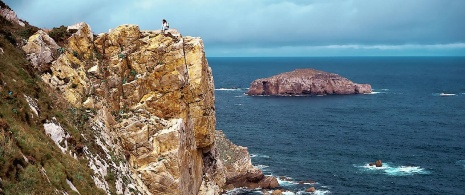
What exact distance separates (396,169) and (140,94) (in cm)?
7447

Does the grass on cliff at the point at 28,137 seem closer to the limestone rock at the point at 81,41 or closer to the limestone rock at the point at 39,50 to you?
the limestone rock at the point at 39,50

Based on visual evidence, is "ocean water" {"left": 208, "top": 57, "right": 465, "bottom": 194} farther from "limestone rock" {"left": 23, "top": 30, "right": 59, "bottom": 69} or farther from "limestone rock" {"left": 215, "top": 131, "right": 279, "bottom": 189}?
"limestone rock" {"left": 23, "top": 30, "right": 59, "bottom": 69}

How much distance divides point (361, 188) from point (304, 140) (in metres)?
43.3

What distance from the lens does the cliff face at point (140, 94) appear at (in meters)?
40.8

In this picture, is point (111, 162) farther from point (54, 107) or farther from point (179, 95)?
point (179, 95)

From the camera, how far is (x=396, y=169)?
102125 millimetres

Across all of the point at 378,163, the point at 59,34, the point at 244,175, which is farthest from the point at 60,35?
the point at 378,163

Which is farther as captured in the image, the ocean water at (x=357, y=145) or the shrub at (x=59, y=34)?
the ocean water at (x=357, y=145)

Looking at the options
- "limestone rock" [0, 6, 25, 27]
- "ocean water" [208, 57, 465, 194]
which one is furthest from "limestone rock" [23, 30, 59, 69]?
"ocean water" [208, 57, 465, 194]

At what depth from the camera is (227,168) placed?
3644 inches

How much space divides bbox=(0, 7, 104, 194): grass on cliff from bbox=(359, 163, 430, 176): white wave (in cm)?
8021

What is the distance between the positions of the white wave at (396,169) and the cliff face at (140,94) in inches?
2306

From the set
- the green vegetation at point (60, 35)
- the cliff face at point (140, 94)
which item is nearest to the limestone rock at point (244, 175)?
the cliff face at point (140, 94)

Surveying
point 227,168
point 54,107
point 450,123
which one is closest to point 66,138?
point 54,107
